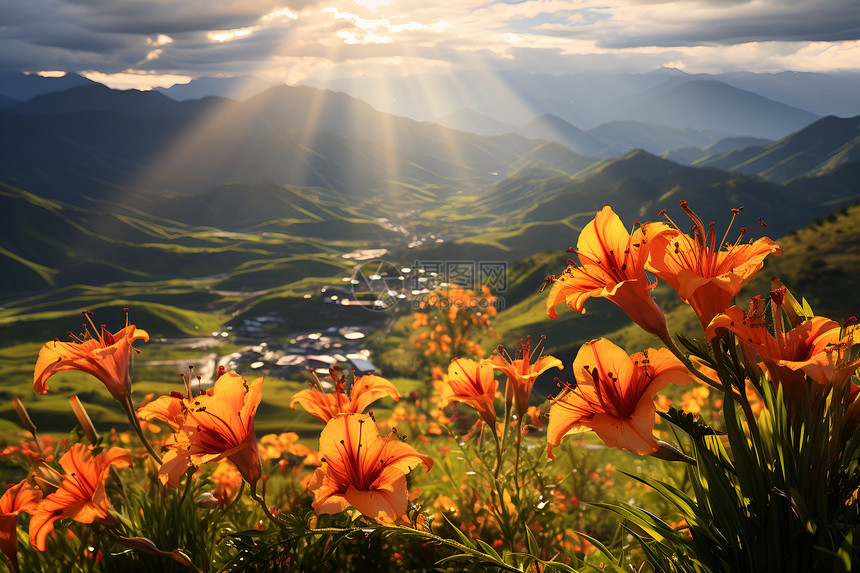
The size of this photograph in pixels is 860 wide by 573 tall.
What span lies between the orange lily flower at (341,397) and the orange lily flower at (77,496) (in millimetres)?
966

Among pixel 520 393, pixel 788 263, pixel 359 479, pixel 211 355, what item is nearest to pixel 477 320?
pixel 520 393

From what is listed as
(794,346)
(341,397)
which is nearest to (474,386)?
(341,397)

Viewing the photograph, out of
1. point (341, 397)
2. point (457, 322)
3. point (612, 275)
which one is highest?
point (612, 275)

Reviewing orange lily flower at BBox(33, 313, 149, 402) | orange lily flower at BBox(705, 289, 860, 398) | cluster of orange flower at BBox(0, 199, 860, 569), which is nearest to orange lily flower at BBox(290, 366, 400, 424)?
cluster of orange flower at BBox(0, 199, 860, 569)

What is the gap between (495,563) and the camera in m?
2.23

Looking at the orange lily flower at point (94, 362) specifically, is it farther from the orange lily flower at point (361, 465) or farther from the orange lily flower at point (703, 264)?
the orange lily flower at point (703, 264)

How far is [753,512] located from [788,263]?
65.3 m

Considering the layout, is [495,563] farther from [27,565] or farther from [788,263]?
[788,263]

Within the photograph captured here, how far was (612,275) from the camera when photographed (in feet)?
7.50

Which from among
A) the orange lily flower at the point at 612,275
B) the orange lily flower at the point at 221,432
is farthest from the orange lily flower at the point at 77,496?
the orange lily flower at the point at 612,275

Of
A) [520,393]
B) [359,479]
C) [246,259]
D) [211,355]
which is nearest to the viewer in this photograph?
[359,479]

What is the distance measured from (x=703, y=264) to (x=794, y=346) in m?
0.45

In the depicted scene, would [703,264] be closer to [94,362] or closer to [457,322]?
[94,362]

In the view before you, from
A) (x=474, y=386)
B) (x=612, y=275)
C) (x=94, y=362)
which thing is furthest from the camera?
(x=474, y=386)
